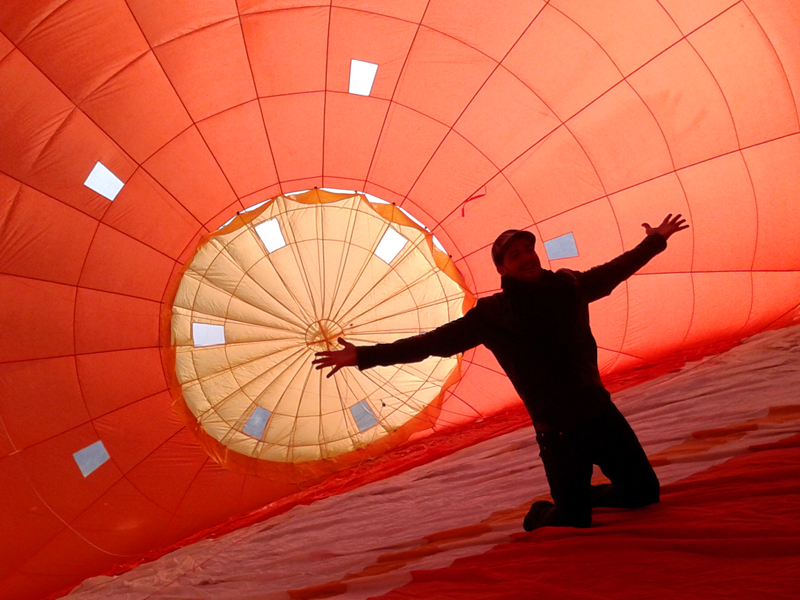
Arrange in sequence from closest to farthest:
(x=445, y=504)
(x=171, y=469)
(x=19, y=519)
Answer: (x=445, y=504)
(x=19, y=519)
(x=171, y=469)

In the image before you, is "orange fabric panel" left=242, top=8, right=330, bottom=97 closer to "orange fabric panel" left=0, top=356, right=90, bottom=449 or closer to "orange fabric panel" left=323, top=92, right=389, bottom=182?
"orange fabric panel" left=323, top=92, right=389, bottom=182

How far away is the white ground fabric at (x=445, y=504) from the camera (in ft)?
7.70

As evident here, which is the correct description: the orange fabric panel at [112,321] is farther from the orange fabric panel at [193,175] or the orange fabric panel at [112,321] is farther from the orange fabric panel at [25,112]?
the orange fabric panel at [25,112]

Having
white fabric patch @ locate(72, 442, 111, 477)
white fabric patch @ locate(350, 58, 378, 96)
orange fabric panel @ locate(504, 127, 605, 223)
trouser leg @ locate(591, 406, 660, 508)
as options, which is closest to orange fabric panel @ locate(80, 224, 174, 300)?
white fabric patch @ locate(72, 442, 111, 477)

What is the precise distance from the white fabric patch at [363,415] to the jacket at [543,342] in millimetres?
4261

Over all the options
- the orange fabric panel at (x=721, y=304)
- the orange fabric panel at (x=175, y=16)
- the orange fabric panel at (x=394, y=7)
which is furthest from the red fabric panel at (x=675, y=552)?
the orange fabric panel at (x=175, y=16)

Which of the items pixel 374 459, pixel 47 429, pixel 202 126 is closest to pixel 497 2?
pixel 202 126

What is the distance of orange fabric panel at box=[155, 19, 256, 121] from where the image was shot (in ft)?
14.5

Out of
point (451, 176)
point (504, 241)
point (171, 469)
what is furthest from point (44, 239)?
point (504, 241)

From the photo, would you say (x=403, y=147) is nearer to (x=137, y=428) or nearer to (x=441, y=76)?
(x=441, y=76)

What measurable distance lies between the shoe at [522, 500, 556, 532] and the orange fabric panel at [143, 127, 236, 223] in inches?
159

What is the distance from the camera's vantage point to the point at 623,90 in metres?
4.79

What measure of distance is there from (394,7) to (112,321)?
3.48 meters

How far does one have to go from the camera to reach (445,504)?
3229mm
